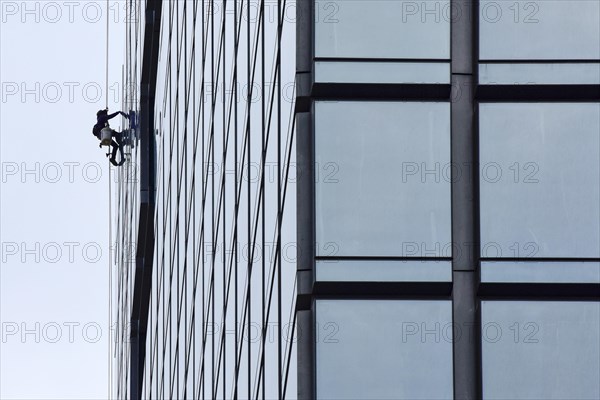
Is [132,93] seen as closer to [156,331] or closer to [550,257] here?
[156,331]

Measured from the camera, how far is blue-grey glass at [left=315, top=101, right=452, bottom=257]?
18.4 meters

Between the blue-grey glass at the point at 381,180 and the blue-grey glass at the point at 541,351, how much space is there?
1067mm

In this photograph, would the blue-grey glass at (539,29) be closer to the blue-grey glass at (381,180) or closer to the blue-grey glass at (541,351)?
the blue-grey glass at (381,180)

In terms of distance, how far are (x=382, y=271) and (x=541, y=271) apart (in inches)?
67.0

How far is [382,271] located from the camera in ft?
60.3

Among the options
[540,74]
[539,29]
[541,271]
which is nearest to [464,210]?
[541,271]

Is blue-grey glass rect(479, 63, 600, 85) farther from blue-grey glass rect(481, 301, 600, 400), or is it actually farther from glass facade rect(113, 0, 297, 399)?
blue-grey glass rect(481, 301, 600, 400)

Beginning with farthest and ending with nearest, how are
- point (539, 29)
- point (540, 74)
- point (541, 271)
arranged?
1. point (539, 29)
2. point (540, 74)
3. point (541, 271)

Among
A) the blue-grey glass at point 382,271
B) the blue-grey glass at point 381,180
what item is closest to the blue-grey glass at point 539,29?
the blue-grey glass at point 381,180

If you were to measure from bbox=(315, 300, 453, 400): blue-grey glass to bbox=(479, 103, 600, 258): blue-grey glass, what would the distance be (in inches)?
44.6

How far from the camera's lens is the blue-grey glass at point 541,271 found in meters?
18.3

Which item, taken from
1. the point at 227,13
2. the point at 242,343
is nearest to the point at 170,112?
the point at 227,13

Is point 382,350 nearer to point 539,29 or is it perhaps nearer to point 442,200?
point 442,200

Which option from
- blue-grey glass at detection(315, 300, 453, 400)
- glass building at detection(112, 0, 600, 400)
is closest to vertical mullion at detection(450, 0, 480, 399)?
glass building at detection(112, 0, 600, 400)
